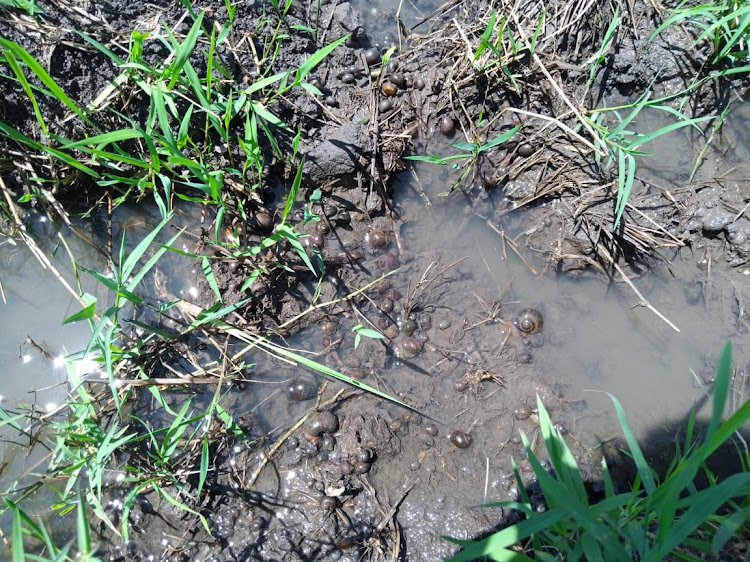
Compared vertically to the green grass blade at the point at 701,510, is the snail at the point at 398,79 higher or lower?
higher

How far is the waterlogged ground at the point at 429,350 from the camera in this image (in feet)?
10.3

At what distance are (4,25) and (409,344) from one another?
3.50 m

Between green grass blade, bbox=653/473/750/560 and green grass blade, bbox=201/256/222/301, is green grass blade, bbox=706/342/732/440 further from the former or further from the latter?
green grass blade, bbox=201/256/222/301

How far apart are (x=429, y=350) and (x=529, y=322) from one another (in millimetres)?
762

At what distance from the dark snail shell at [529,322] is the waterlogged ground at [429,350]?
17 millimetres

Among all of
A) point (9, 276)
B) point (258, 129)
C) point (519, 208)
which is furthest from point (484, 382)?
point (9, 276)

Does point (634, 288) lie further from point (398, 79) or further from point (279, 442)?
point (279, 442)

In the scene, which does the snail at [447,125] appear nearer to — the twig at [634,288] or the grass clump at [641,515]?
the twig at [634,288]

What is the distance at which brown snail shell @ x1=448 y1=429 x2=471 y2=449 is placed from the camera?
325cm

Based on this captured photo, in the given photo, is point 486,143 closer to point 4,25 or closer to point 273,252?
point 273,252

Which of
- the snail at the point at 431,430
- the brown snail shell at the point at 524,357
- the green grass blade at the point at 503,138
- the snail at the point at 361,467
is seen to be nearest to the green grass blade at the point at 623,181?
the green grass blade at the point at 503,138

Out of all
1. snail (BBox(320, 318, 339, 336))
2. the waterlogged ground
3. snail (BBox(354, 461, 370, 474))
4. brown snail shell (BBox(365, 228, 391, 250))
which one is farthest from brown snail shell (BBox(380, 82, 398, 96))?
snail (BBox(354, 461, 370, 474))

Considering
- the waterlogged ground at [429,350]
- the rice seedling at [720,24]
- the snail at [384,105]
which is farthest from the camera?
the snail at [384,105]

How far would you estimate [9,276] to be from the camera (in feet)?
11.6
